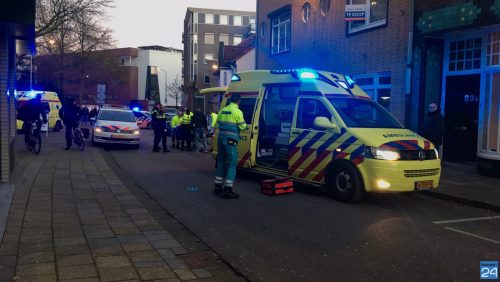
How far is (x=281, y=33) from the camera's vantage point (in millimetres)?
21531

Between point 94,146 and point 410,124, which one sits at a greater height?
point 410,124

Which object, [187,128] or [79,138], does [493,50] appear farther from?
[79,138]

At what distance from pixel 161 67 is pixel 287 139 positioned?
84411 mm

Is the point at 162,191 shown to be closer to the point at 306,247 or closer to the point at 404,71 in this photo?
the point at 306,247

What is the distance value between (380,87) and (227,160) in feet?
26.3

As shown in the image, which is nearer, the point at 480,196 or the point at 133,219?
the point at 133,219

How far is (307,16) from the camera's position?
1908 centimetres

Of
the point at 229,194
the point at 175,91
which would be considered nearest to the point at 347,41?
the point at 229,194

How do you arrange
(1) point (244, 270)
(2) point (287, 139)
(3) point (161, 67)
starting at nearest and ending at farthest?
(1) point (244, 270)
(2) point (287, 139)
(3) point (161, 67)

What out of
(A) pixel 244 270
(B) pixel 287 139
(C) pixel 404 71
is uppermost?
(C) pixel 404 71

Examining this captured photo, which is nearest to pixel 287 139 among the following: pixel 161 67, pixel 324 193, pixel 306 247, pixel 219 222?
pixel 324 193

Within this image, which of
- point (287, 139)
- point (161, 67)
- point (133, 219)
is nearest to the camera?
point (133, 219)

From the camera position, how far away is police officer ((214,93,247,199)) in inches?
331

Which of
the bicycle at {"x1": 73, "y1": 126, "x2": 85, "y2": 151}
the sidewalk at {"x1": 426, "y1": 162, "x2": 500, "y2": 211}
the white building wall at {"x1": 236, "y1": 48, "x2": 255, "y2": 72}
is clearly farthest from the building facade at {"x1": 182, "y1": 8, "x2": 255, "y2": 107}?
the sidewalk at {"x1": 426, "y1": 162, "x2": 500, "y2": 211}
